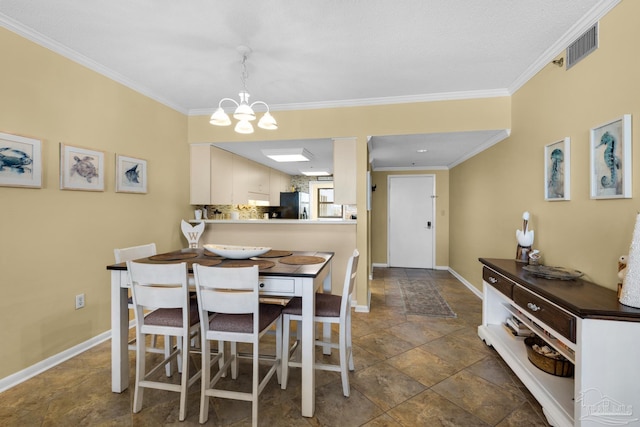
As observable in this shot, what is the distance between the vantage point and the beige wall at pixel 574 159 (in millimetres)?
1616

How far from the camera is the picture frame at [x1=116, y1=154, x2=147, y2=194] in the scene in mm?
2721

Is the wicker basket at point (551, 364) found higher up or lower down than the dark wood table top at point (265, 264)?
lower down

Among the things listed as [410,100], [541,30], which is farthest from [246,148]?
[541,30]

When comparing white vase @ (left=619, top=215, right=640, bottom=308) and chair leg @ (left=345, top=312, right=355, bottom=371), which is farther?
chair leg @ (left=345, top=312, right=355, bottom=371)

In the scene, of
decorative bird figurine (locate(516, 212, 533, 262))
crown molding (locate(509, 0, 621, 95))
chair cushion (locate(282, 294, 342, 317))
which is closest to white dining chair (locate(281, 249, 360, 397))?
chair cushion (locate(282, 294, 342, 317))

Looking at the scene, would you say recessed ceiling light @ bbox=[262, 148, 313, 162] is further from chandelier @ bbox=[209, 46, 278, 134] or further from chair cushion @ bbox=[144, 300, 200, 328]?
chair cushion @ bbox=[144, 300, 200, 328]

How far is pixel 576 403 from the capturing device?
135cm

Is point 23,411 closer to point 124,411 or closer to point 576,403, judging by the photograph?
point 124,411

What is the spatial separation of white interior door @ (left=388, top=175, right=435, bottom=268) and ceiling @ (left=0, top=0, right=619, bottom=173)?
8.68ft

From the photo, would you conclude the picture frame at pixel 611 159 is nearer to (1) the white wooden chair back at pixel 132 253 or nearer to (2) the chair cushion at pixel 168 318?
(2) the chair cushion at pixel 168 318

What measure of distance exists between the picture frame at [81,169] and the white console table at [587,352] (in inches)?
136

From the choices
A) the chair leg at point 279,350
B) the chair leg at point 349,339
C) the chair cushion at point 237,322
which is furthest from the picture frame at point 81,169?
the chair leg at point 349,339

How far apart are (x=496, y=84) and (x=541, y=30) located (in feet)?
2.92

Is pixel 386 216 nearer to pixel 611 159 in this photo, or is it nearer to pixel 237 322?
pixel 611 159
